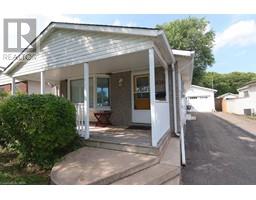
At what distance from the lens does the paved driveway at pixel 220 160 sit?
485 centimetres

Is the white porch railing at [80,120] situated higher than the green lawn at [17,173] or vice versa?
the white porch railing at [80,120]

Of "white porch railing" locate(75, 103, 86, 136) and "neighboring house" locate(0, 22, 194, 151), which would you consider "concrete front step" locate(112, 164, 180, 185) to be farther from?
"white porch railing" locate(75, 103, 86, 136)

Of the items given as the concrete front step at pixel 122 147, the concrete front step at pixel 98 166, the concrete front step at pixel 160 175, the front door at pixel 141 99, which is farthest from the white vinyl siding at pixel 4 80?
the concrete front step at pixel 160 175

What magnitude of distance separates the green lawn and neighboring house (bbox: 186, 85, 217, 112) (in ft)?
95.6

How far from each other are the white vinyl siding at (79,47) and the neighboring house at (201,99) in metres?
27.0

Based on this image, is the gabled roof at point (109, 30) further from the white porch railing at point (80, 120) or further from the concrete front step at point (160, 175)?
the concrete front step at point (160, 175)

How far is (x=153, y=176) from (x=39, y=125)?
299 cm

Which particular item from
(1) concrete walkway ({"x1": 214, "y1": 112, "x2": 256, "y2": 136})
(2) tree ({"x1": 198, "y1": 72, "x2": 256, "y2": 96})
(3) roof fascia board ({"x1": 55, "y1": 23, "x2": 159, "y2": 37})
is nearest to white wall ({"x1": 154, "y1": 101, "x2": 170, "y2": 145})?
(3) roof fascia board ({"x1": 55, "y1": 23, "x2": 159, "y2": 37})

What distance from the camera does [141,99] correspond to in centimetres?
882

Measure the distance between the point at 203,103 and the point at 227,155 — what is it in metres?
27.0

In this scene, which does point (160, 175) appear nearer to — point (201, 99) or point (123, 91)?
point (123, 91)

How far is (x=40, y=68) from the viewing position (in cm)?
850
